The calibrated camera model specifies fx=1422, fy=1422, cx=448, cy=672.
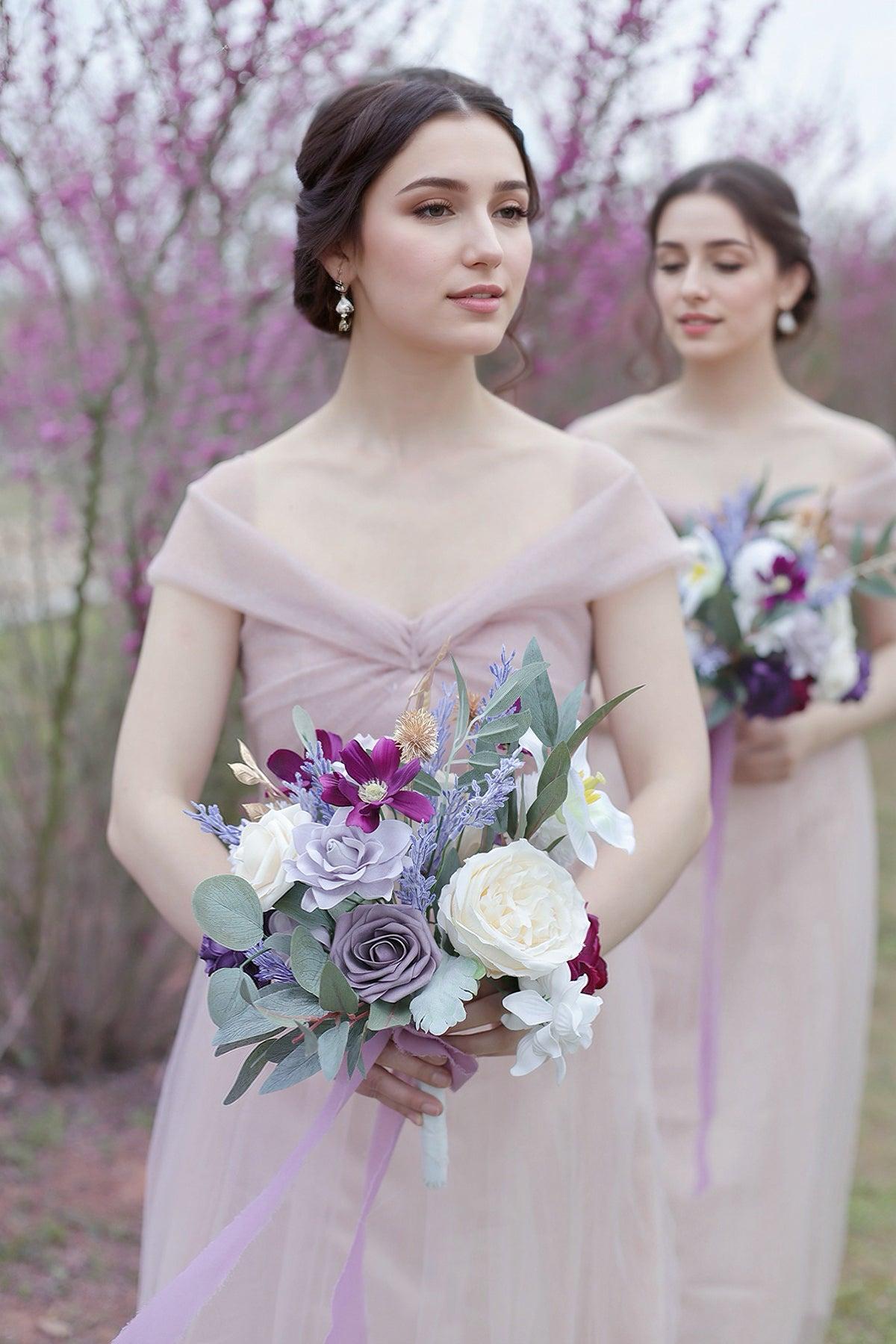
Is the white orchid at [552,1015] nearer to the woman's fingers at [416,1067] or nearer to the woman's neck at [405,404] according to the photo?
the woman's fingers at [416,1067]

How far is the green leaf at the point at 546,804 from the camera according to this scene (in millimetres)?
1725

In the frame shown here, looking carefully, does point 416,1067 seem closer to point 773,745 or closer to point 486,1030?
point 486,1030

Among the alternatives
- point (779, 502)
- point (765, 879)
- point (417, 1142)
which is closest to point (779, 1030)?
point (765, 879)

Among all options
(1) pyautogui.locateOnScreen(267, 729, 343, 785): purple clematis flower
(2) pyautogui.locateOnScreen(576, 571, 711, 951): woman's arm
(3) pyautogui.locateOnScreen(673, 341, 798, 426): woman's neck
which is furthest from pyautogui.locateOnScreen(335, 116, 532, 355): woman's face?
(3) pyautogui.locateOnScreen(673, 341, 798, 426): woman's neck

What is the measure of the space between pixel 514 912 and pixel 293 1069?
1.11 ft

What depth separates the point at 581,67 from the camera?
386cm

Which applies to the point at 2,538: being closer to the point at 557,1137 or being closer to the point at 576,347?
the point at 576,347

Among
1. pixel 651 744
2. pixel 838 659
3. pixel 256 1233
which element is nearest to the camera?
pixel 256 1233

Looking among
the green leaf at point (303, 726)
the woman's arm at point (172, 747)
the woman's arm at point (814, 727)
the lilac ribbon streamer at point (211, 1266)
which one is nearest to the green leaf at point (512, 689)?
the green leaf at point (303, 726)

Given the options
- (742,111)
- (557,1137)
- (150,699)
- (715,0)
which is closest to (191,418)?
(715,0)

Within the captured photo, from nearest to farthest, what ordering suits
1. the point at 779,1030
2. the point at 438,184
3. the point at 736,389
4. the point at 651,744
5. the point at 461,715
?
the point at 461,715 → the point at 438,184 → the point at 651,744 → the point at 779,1030 → the point at 736,389

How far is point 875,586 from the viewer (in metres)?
3.29

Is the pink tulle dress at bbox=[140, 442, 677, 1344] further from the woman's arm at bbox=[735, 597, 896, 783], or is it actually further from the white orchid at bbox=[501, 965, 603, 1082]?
the woman's arm at bbox=[735, 597, 896, 783]

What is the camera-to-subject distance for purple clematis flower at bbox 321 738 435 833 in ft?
5.35
